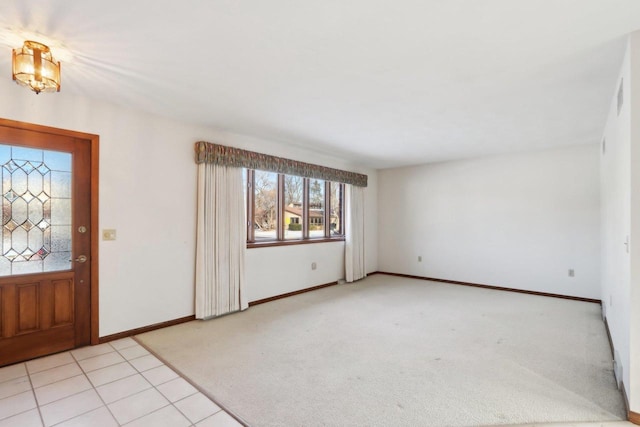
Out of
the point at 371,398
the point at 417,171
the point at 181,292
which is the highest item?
the point at 417,171

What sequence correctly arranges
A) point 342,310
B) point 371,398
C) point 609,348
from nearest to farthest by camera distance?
point 371,398 → point 609,348 → point 342,310

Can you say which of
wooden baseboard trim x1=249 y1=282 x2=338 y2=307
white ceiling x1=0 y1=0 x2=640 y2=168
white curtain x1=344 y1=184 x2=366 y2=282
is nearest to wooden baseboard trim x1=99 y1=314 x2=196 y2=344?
wooden baseboard trim x1=249 y1=282 x2=338 y2=307

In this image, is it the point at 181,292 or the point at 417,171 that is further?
the point at 417,171

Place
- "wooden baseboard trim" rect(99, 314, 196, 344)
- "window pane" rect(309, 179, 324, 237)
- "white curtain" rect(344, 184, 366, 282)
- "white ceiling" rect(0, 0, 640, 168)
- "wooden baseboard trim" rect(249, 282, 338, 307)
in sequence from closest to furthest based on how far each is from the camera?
1. "white ceiling" rect(0, 0, 640, 168)
2. "wooden baseboard trim" rect(99, 314, 196, 344)
3. "wooden baseboard trim" rect(249, 282, 338, 307)
4. "window pane" rect(309, 179, 324, 237)
5. "white curtain" rect(344, 184, 366, 282)

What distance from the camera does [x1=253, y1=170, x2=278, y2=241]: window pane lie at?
472cm

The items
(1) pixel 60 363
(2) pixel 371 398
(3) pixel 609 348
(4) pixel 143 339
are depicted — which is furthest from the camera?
(4) pixel 143 339

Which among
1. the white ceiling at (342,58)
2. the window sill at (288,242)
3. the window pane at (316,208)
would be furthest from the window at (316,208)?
the white ceiling at (342,58)

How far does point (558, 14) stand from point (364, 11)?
1081mm

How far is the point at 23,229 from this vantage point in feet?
8.77

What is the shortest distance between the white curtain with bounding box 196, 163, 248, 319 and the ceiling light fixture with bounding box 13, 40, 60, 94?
180 centimetres

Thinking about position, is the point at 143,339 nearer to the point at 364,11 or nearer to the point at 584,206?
the point at 364,11

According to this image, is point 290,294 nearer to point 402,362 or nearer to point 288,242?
point 288,242

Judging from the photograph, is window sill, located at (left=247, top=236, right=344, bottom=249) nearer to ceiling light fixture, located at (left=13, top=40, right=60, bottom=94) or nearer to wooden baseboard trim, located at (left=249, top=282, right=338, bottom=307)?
wooden baseboard trim, located at (left=249, top=282, right=338, bottom=307)

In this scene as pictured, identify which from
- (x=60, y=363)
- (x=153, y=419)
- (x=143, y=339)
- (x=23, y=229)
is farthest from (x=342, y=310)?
(x=23, y=229)
